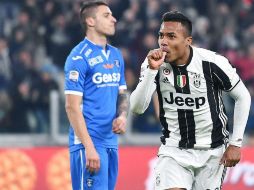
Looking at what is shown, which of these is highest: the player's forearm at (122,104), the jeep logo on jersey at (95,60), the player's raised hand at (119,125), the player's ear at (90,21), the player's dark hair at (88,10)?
the player's dark hair at (88,10)

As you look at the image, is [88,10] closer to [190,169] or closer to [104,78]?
[104,78]

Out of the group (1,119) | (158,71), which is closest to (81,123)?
(158,71)

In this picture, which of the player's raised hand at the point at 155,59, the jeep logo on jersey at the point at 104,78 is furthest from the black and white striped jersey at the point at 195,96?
the jeep logo on jersey at the point at 104,78

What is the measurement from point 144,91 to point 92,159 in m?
1.08

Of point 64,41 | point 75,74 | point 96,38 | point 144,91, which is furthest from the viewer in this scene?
point 64,41

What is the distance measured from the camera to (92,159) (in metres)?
6.95

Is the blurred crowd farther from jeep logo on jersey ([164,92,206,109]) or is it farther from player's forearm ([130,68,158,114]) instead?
player's forearm ([130,68,158,114])

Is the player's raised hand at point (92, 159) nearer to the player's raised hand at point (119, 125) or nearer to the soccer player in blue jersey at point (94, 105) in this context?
the soccer player in blue jersey at point (94, 105)

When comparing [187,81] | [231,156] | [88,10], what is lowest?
[231,156]

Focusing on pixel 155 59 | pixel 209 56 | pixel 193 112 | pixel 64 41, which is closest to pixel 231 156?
pixel 193 112

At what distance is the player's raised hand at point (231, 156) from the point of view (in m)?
6.32

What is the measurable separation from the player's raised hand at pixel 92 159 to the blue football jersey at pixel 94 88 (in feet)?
0.67

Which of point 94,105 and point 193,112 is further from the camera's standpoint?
point 94,105

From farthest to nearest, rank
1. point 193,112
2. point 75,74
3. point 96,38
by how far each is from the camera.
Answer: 1. point 96,38
2. point 75,74
3. point 193,112
